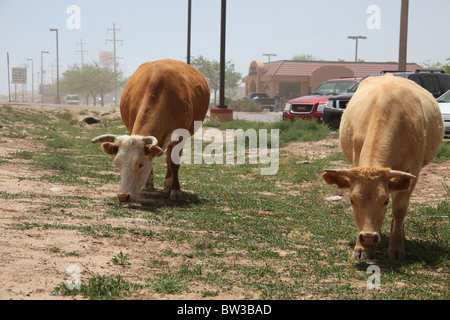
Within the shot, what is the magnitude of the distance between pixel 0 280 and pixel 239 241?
3.00 metres

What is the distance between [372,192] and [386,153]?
0.58 m

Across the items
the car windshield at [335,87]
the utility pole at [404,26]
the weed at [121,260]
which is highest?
the utility pole at [404,26]

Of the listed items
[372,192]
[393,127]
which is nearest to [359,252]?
[372,192]

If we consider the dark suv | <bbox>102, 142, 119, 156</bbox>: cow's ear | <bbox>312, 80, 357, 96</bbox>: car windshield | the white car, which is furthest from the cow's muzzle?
<bbox>312, 80, 357, 96</bbox>: car windshield

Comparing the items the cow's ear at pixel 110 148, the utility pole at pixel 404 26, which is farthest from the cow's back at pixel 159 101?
the utility pole at pixel 404 26

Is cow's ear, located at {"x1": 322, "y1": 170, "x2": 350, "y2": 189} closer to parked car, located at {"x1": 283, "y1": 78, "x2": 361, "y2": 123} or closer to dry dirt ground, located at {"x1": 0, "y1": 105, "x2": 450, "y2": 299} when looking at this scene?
dry dirt ground, located at {"x1": 0, "y1": 105, "x2": 450, "y2": 299}

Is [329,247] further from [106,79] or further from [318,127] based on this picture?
[106,79]

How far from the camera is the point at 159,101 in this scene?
8.27 meters

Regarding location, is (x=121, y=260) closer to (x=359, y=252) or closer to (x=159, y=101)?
(x=359, y=252)

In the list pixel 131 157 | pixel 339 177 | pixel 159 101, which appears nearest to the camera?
pixel 339 177

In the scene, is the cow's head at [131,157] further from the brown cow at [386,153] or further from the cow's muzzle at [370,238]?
the cow's muzzle at [370,238]

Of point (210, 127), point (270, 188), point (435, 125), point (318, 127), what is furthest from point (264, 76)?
point (435, 125)

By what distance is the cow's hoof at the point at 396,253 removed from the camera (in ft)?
18.4
